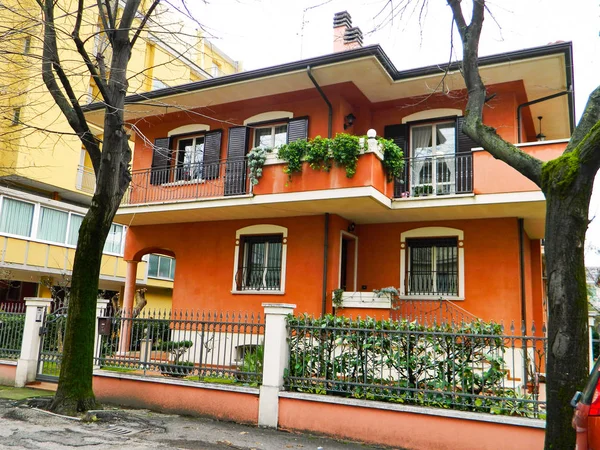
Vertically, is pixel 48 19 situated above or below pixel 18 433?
above

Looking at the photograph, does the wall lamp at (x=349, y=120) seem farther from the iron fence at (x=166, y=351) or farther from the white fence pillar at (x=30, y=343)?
the white fence pillar at (x=30, y=343)

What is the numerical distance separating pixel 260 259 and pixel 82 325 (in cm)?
659

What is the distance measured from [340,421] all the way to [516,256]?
6.92 m

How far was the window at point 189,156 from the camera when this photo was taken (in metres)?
15.4

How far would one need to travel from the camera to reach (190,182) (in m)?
14.9

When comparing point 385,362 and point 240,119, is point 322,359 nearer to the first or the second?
point 385,362

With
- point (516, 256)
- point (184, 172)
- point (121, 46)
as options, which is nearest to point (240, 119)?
point (184, 172)

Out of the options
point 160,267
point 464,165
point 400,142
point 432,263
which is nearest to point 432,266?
point 432,263

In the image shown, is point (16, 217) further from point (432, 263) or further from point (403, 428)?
point (403, 428)

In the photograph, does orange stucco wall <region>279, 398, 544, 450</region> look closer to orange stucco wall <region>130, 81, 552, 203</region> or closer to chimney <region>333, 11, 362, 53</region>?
orange stucco wall <region>130, 81, 552, 203</region>

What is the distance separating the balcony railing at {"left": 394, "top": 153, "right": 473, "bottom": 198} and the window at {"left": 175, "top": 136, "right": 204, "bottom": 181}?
582 centimetres

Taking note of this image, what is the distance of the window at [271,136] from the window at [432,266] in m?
4.39

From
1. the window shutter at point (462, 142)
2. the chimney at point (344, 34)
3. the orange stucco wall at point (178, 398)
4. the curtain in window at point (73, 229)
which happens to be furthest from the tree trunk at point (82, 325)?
the curtain in window at point (73, 229)

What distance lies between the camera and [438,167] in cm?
1336
